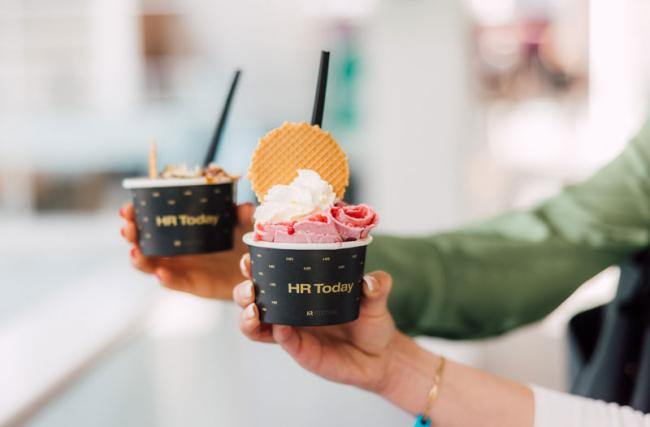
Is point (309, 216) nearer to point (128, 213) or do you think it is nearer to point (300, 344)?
point (300, 344)

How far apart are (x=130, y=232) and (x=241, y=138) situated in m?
5.53

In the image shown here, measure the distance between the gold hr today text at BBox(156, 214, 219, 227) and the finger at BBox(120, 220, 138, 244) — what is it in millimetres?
52

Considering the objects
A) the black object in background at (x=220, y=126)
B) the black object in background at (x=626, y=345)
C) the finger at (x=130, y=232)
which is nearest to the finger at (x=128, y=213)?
the finger at (x=130, y=232)

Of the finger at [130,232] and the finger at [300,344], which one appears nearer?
the finger at [300,344]

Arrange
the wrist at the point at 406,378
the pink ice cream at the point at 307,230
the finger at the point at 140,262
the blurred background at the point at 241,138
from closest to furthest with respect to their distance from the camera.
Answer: the pink ice cream at the point at 307,230
the wrist at the point at 406,378
the finger at the point at 140,262
the blurred background at the point at 241,138

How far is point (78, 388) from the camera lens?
1.31 metres

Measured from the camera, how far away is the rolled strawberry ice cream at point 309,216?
33.1 inches

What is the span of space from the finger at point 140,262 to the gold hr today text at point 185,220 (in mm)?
50

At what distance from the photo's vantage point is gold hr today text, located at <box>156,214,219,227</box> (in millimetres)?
1065

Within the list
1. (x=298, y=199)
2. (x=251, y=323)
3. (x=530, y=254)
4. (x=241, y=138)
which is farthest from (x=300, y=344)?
(x=241, y=138)

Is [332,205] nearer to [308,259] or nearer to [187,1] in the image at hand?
[308,259]

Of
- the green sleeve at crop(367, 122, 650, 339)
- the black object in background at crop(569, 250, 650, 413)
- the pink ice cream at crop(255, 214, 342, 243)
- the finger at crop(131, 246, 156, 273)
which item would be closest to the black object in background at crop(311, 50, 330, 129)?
the pink ice cream at crop(255, 214, 342, 243)

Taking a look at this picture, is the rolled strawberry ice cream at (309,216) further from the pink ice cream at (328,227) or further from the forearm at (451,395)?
the forearm at (451,395)

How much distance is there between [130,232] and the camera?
1094 mm
